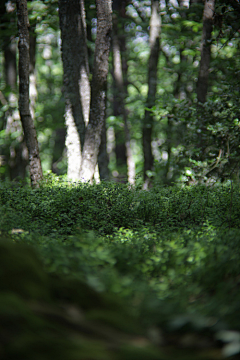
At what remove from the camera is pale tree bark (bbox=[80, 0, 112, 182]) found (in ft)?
23.8

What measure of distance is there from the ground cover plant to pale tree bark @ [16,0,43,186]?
75.8 inches

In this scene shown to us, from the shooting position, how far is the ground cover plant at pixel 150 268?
191 cm

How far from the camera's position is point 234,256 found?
3125mm

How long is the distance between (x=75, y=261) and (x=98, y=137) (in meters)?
5.35

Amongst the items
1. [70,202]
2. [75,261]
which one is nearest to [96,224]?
[70,202]

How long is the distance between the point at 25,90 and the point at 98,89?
6.37 ft

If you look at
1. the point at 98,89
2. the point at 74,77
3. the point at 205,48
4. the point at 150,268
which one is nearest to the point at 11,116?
the point at 74,77

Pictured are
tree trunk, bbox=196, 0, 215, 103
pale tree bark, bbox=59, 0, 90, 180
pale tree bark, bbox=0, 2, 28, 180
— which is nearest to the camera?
pale tree bark, bbox=59, 0, 90, 180

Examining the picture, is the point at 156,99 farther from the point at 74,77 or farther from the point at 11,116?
the point at 11,116

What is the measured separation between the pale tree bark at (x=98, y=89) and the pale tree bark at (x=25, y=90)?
1294 mm

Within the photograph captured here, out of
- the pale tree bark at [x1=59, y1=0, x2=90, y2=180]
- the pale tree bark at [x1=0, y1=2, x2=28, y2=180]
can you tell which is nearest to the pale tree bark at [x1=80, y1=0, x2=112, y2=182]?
the pale tree bark at [x1=59, y1=0, x2=90, y2=180]

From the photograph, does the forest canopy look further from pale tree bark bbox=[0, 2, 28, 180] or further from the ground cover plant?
the ground cover plant

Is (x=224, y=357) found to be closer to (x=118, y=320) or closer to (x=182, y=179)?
(x=118, y=320)

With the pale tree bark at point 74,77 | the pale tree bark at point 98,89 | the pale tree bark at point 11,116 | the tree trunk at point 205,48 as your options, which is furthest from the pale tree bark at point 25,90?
the tree trunk at point 205,48
